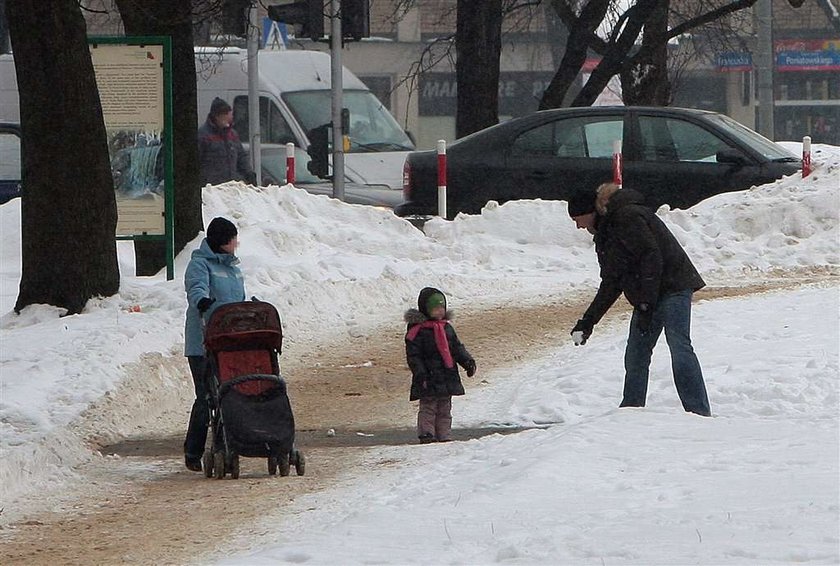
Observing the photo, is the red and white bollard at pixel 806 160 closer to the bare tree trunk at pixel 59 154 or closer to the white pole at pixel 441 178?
the white pole at pixel 441 178

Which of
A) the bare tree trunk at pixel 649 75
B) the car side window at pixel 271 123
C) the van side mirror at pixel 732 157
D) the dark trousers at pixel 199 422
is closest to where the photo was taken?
the dark trousers at pixel 199 422

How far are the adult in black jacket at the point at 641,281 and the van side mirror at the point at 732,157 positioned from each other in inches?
310

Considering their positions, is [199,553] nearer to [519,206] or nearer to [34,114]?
[34,114]

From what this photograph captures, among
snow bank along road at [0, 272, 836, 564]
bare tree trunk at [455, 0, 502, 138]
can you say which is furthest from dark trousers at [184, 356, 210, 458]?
bare tree trunk at [455, 0, 502, 138]

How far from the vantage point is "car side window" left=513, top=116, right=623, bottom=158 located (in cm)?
1683

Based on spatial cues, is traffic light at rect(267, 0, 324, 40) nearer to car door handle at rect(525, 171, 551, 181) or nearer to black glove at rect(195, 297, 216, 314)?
car door handle at rect(525, 171, 551, 181)

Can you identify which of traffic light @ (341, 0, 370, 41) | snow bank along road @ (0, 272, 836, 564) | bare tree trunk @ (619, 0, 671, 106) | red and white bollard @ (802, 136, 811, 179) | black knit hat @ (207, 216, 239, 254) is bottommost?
snow bank along road @ (0, 272, 836, 564)

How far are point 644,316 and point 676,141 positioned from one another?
810 centimetres

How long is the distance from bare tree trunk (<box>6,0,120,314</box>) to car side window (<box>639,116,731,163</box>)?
623cm

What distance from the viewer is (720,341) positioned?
38.2 feet

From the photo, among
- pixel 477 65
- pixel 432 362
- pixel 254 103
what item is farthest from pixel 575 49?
pixel 432 362

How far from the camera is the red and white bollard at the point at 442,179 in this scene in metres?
16.7

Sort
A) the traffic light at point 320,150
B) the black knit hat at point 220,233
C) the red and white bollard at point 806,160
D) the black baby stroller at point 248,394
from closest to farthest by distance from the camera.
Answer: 1. the black baby stroller at point 248,394
2. the black knit hat at point 220,233
3. the red and white bollard at point 806,160
4. the traffic light at point 320,150

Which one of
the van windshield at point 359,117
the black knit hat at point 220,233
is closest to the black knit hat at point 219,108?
the van windshield at point 359,117
